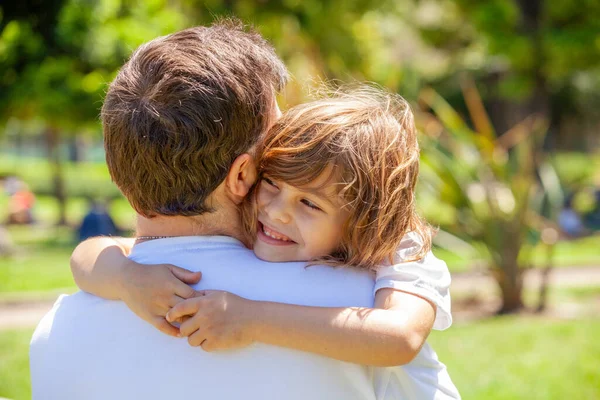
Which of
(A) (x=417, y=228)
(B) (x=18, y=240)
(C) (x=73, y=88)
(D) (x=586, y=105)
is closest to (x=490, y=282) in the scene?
(C) (x=73, y=88)

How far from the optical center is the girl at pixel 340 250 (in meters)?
1.36

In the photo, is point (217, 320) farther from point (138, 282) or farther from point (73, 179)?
point (73, 179)

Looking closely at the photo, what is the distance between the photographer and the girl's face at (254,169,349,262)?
5.03ft

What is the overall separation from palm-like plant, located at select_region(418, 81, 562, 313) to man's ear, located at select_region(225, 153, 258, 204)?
6175 mm

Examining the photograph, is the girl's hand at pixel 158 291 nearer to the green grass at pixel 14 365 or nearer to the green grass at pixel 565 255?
the green grass at pixel 14 365

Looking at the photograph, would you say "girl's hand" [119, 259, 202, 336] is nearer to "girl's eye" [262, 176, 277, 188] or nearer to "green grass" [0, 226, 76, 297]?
"girl's eye" [262, 176, 277, 188]

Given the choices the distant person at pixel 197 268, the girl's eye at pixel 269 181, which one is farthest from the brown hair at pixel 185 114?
the girl's eye at pixel 269 181

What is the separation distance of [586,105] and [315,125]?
29386 millimetres

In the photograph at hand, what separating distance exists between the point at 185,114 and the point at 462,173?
686 centimetres

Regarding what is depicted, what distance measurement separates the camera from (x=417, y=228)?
1655mm

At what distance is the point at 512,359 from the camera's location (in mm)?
5652

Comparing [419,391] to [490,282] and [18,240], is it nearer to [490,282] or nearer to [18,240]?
[490,282]

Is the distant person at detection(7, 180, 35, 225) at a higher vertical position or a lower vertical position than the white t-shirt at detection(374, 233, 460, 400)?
lower

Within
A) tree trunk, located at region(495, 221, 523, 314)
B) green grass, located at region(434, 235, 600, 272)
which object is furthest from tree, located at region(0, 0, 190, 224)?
green grass, located at region(434, 235, 600, 272)
